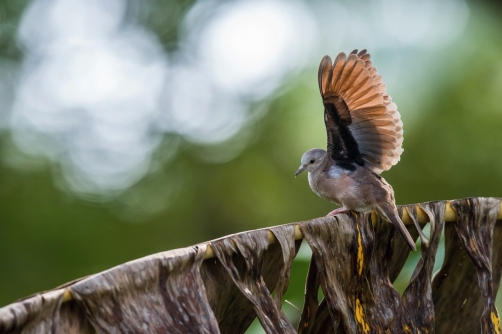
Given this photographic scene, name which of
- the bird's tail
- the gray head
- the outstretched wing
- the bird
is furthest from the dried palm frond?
the gray head

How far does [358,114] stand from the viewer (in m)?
3.35

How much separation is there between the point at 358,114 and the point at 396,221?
784 millimetres

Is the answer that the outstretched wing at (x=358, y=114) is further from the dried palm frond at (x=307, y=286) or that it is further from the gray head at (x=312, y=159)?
the dried palm frond at (x=307, y=286)

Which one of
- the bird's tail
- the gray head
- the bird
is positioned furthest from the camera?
the gray head

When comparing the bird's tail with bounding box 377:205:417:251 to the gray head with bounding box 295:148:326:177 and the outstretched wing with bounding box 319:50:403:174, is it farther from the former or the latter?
the gray head with bounding box 295:148:326:177

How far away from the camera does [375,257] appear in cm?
258

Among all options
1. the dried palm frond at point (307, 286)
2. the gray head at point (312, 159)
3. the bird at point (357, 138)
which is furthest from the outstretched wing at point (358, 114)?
the dried palm frond at point (307, 286)

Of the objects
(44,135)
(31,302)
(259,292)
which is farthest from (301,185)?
(31,302)

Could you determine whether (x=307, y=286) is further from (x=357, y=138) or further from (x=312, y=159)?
(x=312, y=159)

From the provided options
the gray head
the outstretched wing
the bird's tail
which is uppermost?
the outstretched wing

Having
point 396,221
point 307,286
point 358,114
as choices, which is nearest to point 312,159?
point 358,114

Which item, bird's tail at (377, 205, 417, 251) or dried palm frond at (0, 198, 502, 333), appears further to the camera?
bird's tail at (377, 205, 417, 251)

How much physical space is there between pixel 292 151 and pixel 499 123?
2466mm

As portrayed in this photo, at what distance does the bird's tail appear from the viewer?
2.69 metres
